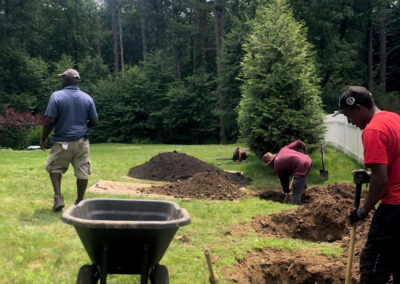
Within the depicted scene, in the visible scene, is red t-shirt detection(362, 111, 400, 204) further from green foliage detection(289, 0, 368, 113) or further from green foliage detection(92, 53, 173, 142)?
green foliage detection(92, 53, 173, 142)

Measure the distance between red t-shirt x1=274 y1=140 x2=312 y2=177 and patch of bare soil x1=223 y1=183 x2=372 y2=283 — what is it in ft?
3.59

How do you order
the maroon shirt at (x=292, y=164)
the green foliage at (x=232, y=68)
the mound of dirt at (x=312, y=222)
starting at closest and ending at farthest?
1. the mound of dirt at (x=312, y=222)
2. the maroon shirt at (x=292, y=164)
3. the green foliage at (x=232, y=68)

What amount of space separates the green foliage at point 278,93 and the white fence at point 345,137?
4.23 feet

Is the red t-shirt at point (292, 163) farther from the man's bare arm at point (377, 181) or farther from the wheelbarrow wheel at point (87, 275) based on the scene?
the wheelbarrow wheel at point (87, 275)

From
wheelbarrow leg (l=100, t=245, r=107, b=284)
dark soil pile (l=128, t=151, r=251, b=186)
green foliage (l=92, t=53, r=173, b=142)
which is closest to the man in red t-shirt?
wheelbarrow leg (l=100, t=245, r=107, b=284)

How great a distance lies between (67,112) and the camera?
6.07 meters

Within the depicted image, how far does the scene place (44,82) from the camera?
38469 mm

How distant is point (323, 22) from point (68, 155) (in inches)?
1127

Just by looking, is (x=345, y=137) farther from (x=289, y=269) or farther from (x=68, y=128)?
(x=68, y=128)

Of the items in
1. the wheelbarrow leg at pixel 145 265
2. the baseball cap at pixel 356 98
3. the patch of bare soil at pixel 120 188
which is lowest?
the patch of bare soil at pixel 120 188

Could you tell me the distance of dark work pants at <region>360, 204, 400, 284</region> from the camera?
3.21 m

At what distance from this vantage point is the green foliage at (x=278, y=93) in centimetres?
1361

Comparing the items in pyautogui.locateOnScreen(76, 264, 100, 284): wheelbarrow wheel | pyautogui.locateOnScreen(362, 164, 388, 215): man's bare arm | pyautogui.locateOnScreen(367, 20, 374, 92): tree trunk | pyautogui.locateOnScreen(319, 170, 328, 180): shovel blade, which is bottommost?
pyautogui.locateOnScreen(319, 170, 328, 180): shovel blade

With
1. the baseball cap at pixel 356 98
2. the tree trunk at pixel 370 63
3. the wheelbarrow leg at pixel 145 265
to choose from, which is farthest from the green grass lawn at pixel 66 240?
the tree trunk at pixel 370 63
